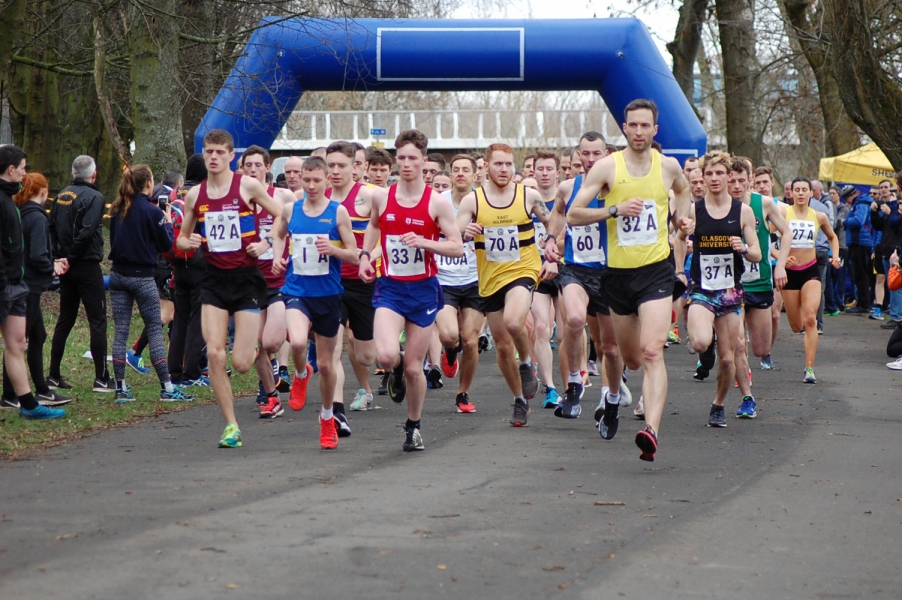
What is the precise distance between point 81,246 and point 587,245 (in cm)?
437

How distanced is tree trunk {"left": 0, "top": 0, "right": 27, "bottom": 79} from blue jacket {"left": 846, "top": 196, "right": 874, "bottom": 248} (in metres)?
15.9

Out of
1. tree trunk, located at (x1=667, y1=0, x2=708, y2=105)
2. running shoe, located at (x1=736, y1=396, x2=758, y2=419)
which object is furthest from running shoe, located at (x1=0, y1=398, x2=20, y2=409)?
tree trunk, located at (x1=667, y1=0, x2=708, y2=105)

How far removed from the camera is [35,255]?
32.3 ft

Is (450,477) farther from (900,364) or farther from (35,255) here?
(900,364)

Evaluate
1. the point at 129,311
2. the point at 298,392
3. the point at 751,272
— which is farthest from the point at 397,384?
the point at 751,272

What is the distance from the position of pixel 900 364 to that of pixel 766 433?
230 inches

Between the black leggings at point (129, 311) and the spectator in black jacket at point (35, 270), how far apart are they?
2.29ft

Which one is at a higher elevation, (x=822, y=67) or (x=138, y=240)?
(x=822, y=67)

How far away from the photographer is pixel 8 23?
9727 mm

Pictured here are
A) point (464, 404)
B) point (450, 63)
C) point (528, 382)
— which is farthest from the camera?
point (450, 63)

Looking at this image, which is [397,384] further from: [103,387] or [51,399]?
[103,387]

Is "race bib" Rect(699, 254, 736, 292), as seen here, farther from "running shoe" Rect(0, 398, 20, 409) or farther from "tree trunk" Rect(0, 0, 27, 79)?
"tree trunk" Rect(0, 0, 27, 79)

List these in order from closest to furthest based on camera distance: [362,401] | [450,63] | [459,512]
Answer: [459,512] < [362,401] < [450,63]

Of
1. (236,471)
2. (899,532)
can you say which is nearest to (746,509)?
(899,532)
